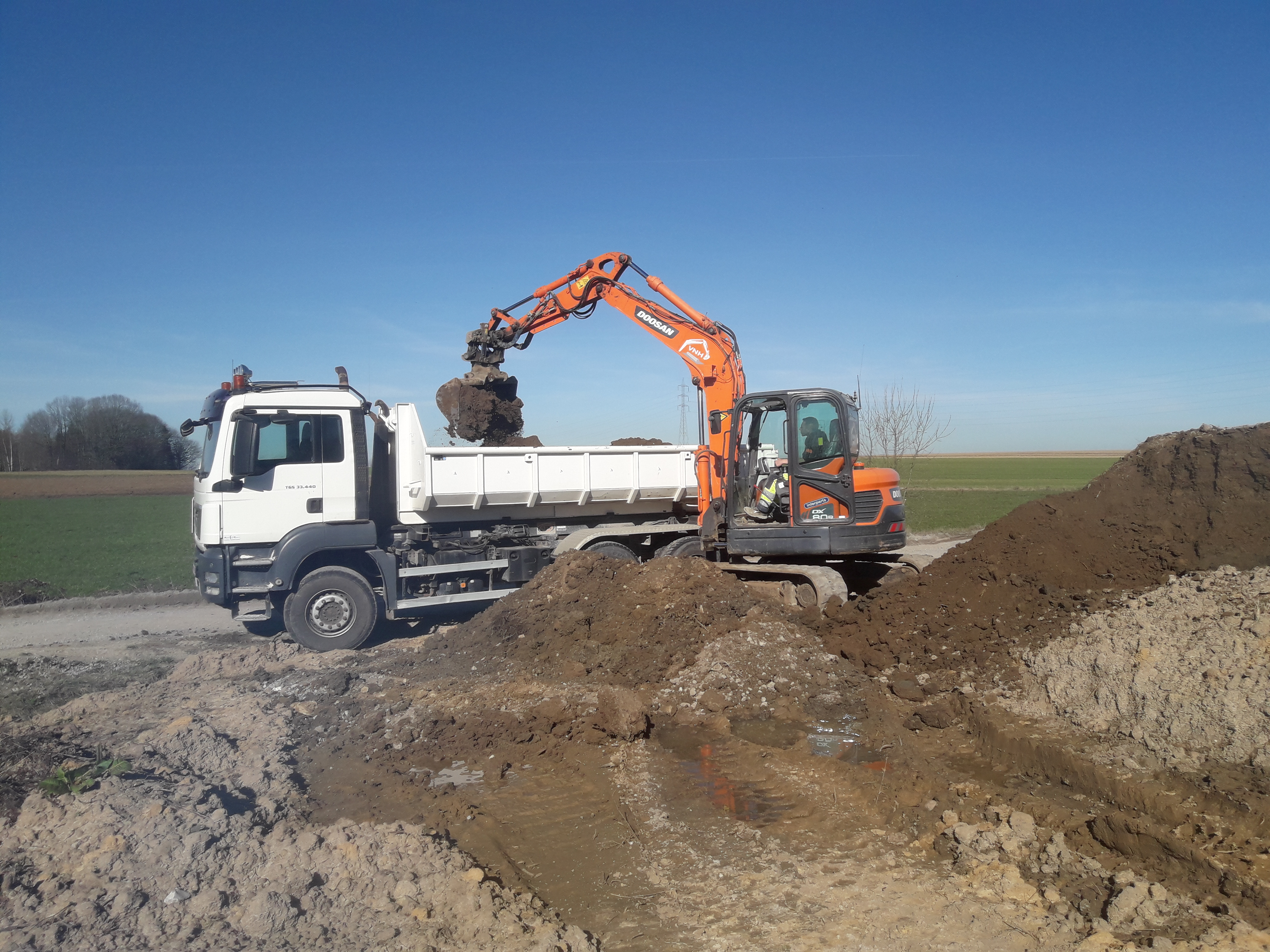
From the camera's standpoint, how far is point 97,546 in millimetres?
21969

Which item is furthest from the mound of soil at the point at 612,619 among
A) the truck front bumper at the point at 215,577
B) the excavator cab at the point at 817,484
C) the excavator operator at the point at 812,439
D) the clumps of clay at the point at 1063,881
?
the clumps of clay at the point at 1063,881

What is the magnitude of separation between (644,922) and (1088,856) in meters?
2.20

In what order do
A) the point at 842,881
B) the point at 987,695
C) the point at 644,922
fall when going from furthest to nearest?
the point at 987,695 → the point at 842,881 → the point at 644,922

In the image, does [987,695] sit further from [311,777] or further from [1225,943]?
[311,777]

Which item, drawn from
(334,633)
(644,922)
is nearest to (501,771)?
(644,922)

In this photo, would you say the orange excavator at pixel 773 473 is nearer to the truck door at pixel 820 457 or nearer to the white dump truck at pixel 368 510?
the truck door at pixel 820 457

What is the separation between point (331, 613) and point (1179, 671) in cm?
817

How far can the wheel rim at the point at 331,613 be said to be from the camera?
9.44m

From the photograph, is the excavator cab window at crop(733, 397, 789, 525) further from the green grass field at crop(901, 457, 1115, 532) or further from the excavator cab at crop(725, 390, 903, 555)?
the green grass field at crop(901, 457, 1115, 532)

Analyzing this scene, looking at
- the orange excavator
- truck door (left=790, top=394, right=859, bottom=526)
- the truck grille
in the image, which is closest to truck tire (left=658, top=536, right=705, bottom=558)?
the orange excavator

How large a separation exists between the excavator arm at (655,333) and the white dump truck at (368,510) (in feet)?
3.36

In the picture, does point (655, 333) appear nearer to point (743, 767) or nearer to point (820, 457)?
point (820, 457)

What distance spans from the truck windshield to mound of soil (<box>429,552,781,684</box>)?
3195mm

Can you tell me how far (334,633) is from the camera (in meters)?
9.50
